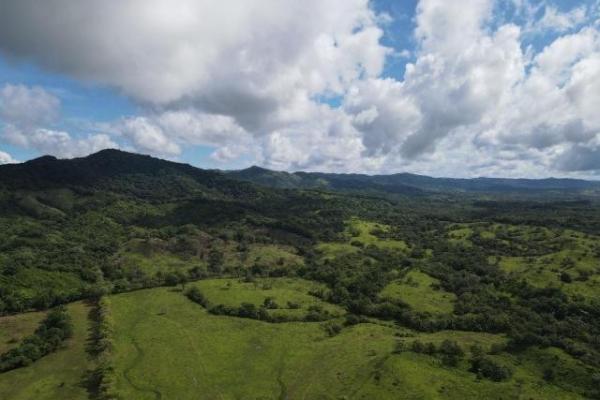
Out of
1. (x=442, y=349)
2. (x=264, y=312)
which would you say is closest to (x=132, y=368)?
(x=264, y=312)

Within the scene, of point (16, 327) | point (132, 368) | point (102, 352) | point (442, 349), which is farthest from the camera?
point (16, 327)

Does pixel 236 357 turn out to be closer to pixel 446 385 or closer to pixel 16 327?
pixel 446 385

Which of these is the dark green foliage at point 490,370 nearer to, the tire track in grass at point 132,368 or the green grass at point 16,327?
the tire track in grass at point 132,368

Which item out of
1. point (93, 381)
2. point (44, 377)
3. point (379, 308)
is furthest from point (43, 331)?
point (379, 308)

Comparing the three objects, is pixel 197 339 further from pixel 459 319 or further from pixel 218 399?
pixel 459 319

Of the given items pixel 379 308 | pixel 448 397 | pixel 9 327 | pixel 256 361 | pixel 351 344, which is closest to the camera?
pixel 448 397

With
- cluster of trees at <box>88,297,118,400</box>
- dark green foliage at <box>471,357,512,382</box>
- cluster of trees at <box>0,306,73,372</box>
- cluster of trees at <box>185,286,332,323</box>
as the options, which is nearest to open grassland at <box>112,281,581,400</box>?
dark green foliage at <box>471,357,512,382</box>

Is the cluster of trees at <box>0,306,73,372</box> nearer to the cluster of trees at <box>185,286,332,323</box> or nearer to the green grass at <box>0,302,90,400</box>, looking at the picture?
the green grass at <box>0,302,90,400</box>

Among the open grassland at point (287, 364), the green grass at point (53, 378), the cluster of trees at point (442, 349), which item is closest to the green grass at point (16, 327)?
the green grass at point (53, 378)
